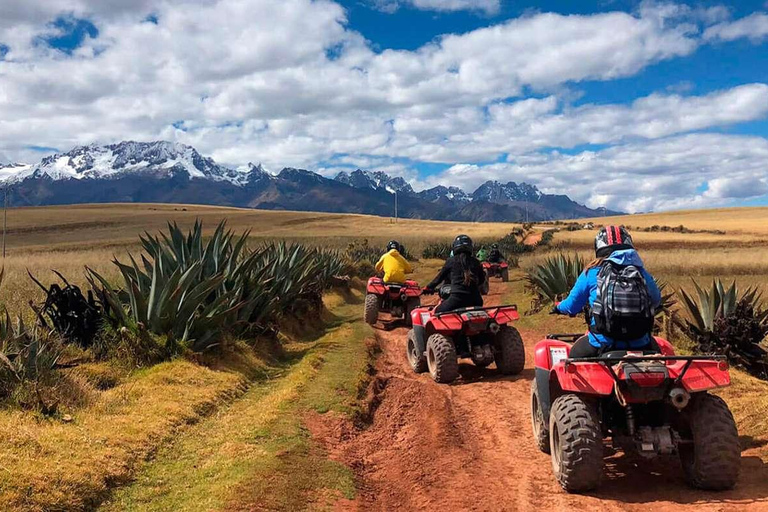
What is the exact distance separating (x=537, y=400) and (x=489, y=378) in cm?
276

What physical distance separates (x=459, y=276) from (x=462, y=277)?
0.14ft

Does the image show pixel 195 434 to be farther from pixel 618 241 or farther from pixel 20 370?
pixel 618 241

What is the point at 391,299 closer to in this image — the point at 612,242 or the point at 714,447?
the point at 612,242

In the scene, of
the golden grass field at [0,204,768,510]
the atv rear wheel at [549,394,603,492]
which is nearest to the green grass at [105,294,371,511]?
the golden grass field at [0,204,768,510]

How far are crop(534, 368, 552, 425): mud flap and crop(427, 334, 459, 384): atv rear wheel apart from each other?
106 inches

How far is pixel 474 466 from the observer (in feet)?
16.6

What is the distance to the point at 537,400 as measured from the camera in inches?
213

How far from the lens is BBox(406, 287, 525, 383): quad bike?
782cm

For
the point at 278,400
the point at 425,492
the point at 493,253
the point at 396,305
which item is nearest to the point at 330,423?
the point at 278,400

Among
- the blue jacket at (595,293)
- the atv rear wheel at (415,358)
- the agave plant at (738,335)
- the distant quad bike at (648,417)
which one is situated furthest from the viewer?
the atv rear wheel at (415,358)

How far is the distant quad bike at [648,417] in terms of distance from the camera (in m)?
4.09

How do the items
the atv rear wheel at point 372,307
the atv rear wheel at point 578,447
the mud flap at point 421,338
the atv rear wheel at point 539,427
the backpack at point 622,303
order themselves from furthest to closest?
the atv rear wheel at point 372,307, the mud flap at point 421,338, the atv rear wheel at point 539,427, the backpack at point 622,303, the atv rear wheel at point 578,447

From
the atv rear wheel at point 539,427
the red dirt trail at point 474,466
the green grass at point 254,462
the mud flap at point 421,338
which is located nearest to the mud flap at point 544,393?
the atv rear wheel at point 539,427

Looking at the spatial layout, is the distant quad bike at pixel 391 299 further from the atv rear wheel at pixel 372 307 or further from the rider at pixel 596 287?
the rider at pixel 596 287
